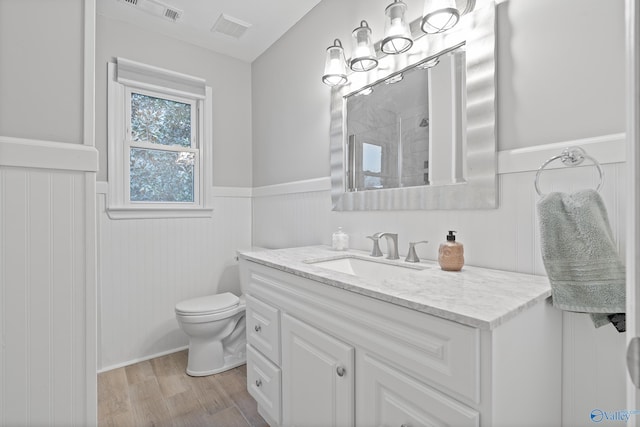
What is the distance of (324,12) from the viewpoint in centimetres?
206

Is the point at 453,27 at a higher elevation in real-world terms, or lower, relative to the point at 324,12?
lower

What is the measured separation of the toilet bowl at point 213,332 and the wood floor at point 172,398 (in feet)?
0.22

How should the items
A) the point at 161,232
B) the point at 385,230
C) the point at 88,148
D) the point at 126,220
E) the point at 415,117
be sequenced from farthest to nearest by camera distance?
the point at 161,232
the point at 126,220
the point at 385,230
the point at 415,117
the point at 88,148

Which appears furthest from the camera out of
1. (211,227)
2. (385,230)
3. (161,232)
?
(211,227)

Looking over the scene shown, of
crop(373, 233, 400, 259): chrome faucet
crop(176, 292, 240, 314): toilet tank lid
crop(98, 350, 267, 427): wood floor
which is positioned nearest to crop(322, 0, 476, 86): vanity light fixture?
crop(373, 233, 400, 259): chrome faucet

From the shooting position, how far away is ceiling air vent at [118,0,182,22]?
208 centimetres

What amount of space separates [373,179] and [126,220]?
184 centimetres

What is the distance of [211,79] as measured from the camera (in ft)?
8.84

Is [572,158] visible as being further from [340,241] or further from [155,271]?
[155,271]

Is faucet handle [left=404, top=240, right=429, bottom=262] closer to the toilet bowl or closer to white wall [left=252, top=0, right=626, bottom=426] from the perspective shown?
white wall [left=252, top=0, right=626, bottom=426]

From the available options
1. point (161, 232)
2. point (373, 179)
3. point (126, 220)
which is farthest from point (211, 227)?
point (373, 179)

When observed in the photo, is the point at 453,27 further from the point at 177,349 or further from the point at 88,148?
the point at 177,349

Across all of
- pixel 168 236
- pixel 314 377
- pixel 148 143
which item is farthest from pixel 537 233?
pixel 148 143

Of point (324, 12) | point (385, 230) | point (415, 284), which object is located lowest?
point (415, 284)
